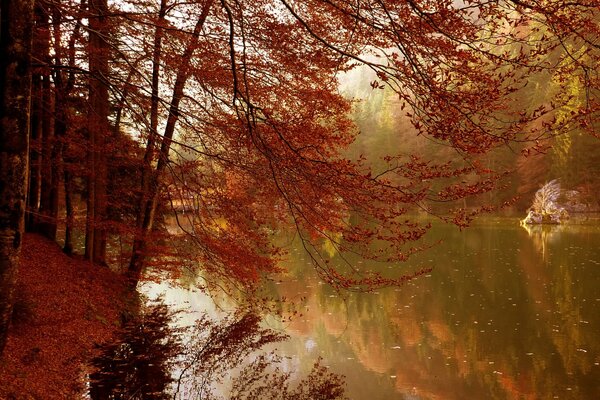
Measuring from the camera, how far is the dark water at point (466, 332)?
8.25 m

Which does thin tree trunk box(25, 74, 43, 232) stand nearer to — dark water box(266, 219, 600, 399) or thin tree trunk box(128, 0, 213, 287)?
thin tree trunk box(128, 0, 213, 287)

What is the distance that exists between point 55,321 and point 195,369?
8.13 ft

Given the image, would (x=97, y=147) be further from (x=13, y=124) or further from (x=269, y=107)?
(x=13, y=124)

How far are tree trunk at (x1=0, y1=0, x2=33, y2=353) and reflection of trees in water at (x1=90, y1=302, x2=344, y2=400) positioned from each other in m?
3.33

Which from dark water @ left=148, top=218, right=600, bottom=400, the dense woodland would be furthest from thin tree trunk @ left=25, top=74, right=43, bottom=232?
dark water @ left=148, top=218, right=600, bottom=400

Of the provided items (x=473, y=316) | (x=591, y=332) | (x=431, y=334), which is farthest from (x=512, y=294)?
(x=431, y=334)

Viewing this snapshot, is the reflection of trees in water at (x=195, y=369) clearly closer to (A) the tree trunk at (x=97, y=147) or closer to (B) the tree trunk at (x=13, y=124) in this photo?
(A) the tree trunk at (x=97, y=147)

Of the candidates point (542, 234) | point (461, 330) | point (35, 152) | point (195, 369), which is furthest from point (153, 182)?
point (542, 234)

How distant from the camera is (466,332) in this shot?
437 inches

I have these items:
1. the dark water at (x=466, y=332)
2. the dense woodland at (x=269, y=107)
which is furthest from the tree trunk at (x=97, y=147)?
the dark water at (x=466, y=332)

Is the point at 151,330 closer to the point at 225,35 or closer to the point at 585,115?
the point at 225,35

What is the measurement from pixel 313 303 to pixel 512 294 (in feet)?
20.1

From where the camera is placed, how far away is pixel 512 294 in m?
14.4

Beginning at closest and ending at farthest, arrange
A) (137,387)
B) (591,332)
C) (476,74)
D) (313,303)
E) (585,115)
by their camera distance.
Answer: (585,115) → (476,74) → (137,387) → (591,332) → (313,303)
